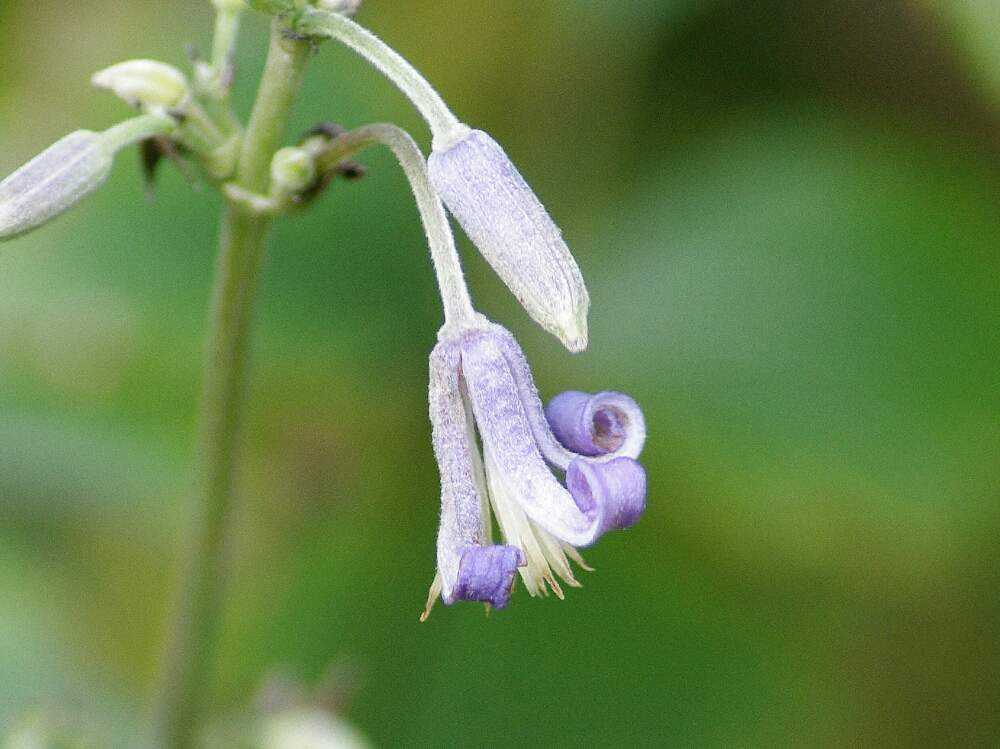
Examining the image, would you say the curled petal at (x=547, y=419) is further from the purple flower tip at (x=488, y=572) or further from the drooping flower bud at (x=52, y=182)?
the drooping flower bud at (x=52, y=182)

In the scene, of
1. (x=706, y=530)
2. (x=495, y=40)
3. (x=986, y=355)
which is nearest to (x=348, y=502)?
(x=706, y=530)

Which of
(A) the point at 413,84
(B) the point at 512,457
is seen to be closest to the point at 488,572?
(B) the point at 512,457

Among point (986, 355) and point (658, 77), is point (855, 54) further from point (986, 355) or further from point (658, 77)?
point (986, 355)

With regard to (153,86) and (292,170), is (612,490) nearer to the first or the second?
(292,170)

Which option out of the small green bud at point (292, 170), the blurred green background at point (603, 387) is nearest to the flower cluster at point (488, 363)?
the small green bud at point (292, 170)

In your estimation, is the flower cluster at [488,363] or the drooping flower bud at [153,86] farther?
the drooping flower bud at [153,86]
